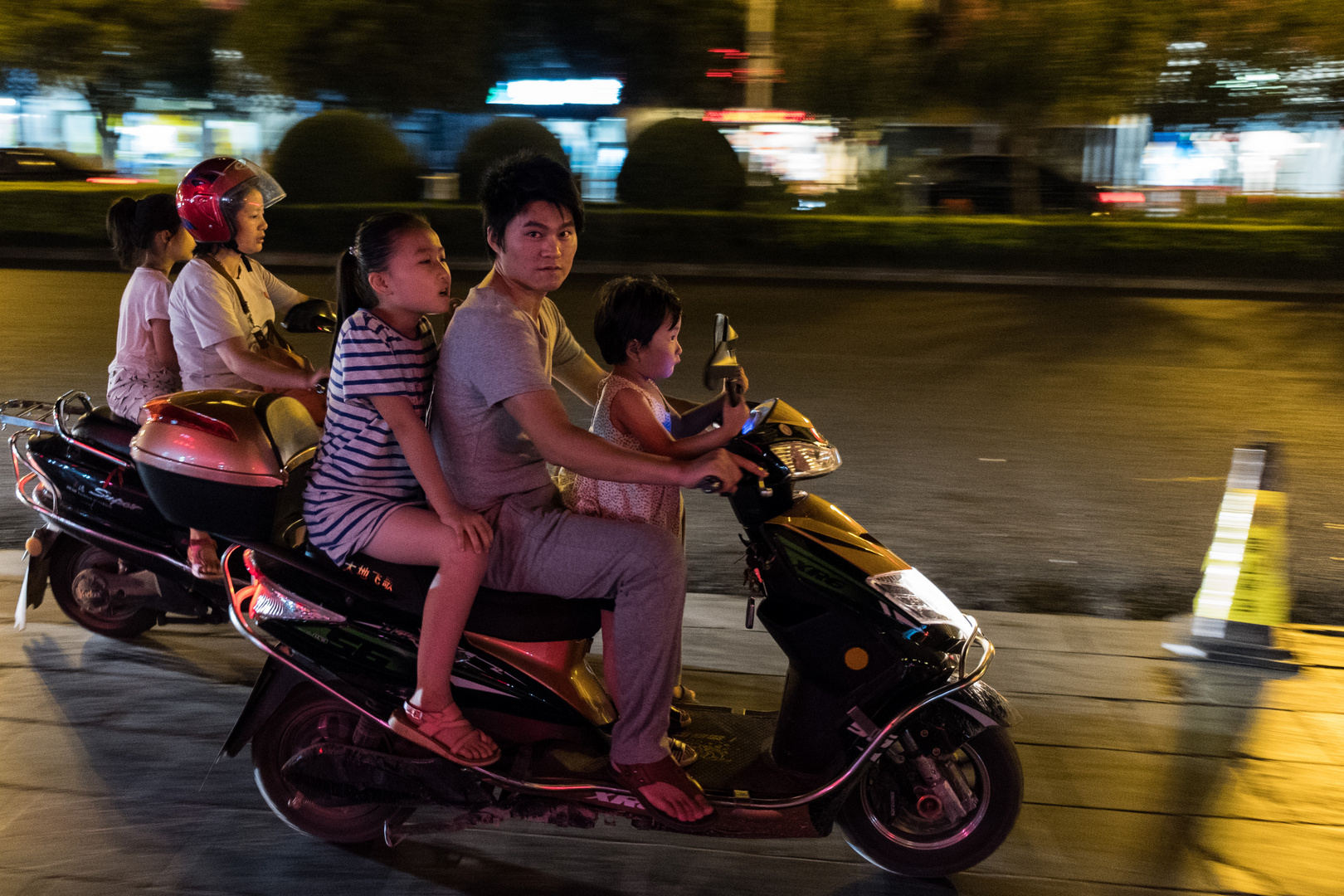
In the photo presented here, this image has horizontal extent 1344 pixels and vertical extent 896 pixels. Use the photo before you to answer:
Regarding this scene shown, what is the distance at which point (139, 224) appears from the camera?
4328mm

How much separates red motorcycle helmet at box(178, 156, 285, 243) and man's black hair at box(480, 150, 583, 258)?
5.08 feet

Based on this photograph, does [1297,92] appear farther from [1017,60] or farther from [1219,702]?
[1219,702]

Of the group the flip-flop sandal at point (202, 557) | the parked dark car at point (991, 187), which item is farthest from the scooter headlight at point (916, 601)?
the parked dark car at point (991, 187)

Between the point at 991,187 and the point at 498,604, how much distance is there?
63.5ft

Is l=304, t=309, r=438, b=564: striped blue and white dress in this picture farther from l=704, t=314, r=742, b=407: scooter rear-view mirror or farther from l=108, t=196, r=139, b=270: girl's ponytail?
l=108, t=196, r=139, b=270: girl's ponytail

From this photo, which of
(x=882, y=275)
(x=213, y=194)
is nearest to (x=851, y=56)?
(x=882, y=275)

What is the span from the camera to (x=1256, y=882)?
2.95m

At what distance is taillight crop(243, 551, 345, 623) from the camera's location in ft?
9.72

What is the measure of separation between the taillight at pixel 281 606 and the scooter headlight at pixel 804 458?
4.05ft

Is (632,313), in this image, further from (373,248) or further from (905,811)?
(905,811)

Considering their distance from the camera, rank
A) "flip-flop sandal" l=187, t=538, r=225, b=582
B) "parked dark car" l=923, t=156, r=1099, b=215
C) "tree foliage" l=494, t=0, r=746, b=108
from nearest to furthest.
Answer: "flip-flop sandal" l=187, t=538, r=225, b=582, "parked dark car" l=923, t=156, r=1099, b=215, "tree foliage" l=494, t=0, r=746, b=108

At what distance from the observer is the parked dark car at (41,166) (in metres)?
25.0

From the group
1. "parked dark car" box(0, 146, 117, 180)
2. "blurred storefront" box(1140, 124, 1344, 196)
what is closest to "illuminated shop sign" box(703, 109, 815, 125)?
"blurred storefront" box(1140, 124, 1344, 196)

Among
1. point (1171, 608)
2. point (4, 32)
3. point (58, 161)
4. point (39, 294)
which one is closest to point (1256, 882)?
point (1171, 608)
